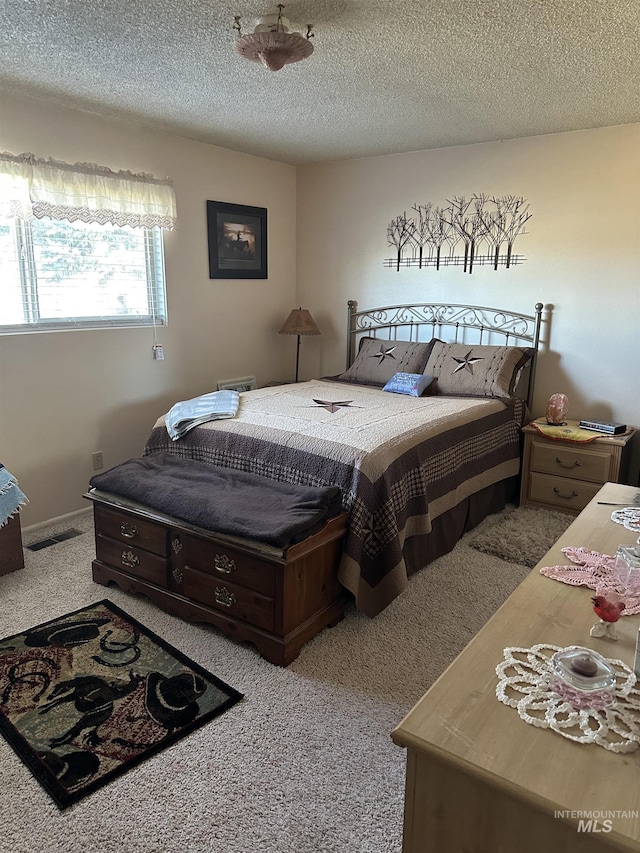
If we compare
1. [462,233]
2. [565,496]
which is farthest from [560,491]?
[462,233]

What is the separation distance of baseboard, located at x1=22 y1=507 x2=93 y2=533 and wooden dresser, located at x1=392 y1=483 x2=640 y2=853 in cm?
294

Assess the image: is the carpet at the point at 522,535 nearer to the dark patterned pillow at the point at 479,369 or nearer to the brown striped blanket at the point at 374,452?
the brown striped blanket at the point at 374,452

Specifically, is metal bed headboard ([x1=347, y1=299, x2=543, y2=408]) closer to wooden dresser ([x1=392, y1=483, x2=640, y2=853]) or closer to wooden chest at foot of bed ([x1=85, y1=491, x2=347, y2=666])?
wooden chest at foot of bed ([x1=85, y1=491, x2=347, y2=666])

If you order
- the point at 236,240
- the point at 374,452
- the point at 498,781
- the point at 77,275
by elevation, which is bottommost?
the point at 498,781

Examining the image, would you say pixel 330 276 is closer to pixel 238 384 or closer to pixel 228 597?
pixel 238 384

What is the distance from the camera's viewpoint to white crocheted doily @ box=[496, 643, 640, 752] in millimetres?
1066

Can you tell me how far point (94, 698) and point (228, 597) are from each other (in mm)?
578

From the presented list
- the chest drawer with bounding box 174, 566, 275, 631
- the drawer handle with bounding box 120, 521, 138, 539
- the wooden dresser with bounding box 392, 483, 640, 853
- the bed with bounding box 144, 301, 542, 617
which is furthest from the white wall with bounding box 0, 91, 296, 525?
the wooden dresser with bounding box 392, 483, 640, 853

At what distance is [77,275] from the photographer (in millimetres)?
3537

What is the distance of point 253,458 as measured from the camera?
2.83 m

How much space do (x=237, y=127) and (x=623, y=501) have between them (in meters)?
3.08

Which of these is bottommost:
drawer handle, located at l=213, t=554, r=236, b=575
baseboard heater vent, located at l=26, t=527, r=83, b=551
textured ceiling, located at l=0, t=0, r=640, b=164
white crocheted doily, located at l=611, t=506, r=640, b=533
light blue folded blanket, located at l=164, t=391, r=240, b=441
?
baseboard heater vent, located at l=26, t=527, r=83, b=551

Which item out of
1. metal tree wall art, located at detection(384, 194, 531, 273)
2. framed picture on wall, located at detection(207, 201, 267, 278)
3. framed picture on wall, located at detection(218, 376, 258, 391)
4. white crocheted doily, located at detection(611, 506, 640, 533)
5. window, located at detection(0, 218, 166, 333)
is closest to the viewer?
white crocheted doily, located at detection(611, 506, 640, 533)

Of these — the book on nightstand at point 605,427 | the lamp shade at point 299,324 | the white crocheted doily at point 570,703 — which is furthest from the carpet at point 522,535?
the lamp shade at point 299,324
